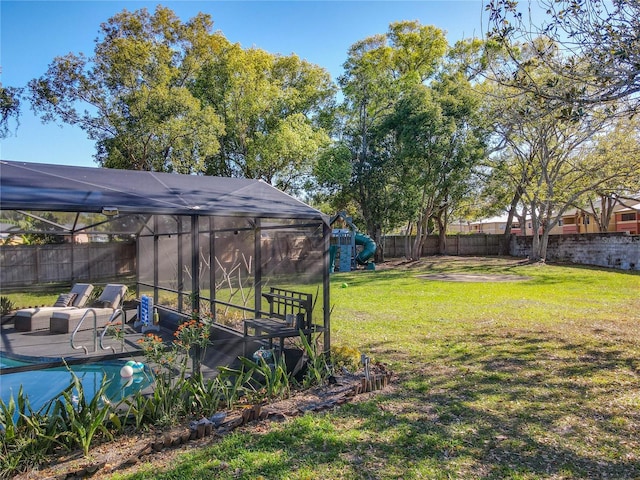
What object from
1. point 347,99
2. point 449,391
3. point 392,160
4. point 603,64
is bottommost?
point 449,391

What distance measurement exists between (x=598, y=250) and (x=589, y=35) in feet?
49.9

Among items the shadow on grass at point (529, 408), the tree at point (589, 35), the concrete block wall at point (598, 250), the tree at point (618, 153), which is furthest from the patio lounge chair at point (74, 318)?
the concrete block wall at point (598, 250)

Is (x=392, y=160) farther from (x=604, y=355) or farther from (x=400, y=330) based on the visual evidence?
(x=604, y=355)

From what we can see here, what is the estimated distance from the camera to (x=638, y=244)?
15.8 metres

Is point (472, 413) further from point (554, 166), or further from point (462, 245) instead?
point (462, 245)

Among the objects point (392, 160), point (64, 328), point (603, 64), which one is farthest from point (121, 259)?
point (392, 160)

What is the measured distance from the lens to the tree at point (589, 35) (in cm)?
469

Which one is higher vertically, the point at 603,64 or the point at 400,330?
the point at 603,64

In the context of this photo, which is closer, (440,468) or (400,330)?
(440,468)

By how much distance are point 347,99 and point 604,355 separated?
1707 cm

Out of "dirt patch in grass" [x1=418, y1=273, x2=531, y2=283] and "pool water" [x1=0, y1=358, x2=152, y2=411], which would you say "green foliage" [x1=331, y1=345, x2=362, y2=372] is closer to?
"pool water" [x1=0, y1=358, x2=152, y2=411]

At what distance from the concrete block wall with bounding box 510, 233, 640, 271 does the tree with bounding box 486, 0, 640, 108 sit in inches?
536

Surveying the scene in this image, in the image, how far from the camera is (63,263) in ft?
37.2

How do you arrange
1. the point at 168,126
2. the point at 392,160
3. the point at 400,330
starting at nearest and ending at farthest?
the point at 400,330 < the point at 168,126 < the point at 392,160
